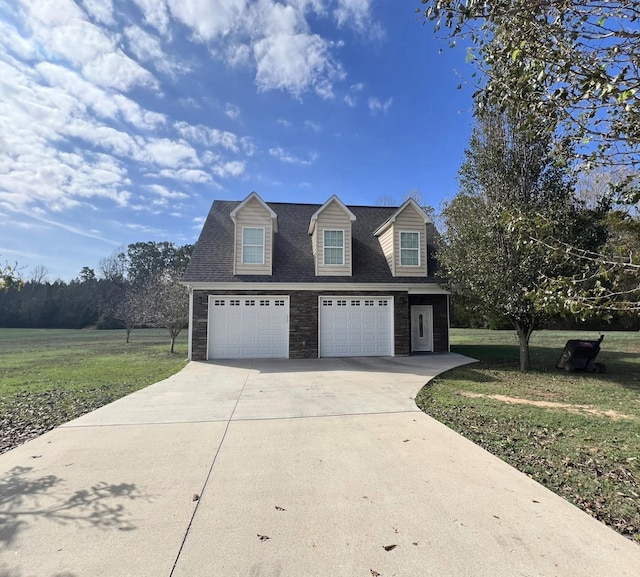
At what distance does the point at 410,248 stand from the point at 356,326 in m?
3.93

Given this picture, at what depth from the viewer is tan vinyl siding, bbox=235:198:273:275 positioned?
13508mm

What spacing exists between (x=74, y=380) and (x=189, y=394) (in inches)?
169

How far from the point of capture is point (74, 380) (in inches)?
379

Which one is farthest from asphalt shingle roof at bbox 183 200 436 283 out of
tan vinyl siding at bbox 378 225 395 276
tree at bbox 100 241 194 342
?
tree at bbox 100 241 194 342

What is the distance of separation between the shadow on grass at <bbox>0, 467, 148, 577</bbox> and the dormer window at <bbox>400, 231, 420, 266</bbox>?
12.6 meters

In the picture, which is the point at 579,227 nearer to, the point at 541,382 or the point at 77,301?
the point at 541,382

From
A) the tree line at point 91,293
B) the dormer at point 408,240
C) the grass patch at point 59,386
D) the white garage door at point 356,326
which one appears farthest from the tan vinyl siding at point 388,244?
the tree line at point 91,293

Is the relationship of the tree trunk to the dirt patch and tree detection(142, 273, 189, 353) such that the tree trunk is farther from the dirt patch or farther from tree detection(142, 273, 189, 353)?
tree detection(142, 273, 189, 353)

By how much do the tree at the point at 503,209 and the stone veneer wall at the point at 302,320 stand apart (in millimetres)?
3197

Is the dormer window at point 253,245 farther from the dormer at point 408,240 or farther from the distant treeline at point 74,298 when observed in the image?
the distant treeline at point 74,298

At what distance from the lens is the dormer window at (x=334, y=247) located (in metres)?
14.1

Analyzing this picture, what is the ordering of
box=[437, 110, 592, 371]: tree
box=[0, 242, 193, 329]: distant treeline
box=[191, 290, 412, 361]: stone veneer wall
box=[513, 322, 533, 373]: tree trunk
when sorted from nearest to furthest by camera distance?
1. box=[437, 110, 592, 371]: tree
2. box=[513, 322, 533, 373]: tree trunk
3. box=[191, 290, 412, 361]: stone veneer wall
4. box=[0, 242, 193, 329]: distant treeline

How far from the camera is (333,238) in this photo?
46.7 ft

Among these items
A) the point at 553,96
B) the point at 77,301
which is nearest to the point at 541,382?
the point at 553,96
